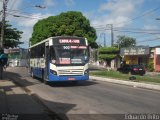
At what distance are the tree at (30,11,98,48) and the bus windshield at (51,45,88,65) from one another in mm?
42472

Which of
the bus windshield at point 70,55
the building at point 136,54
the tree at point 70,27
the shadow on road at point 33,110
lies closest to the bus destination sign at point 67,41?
the bus windshield at point 70,55

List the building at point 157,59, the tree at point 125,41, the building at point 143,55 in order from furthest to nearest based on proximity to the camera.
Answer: the tree at point 125,41 < the building at point 143,55 < the building at point 157,59

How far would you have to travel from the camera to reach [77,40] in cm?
2753

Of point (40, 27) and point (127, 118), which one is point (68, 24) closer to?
point (40, 27)

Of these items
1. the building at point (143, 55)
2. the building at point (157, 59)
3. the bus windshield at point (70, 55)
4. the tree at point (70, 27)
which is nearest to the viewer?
the bus windshield at point (70, 55)

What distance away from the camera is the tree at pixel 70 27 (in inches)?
2776

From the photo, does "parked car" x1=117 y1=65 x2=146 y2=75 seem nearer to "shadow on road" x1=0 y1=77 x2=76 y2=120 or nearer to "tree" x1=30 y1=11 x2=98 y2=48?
"tree" x1=30 y1=11 x2=98 y2=48

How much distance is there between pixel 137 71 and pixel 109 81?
21659 millimetres

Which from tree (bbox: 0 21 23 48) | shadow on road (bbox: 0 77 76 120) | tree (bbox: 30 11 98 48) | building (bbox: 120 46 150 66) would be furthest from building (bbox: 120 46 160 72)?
shadow on road (bbox: 0 77 76 120)

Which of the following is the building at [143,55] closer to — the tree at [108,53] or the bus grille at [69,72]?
the tree at [108,53]

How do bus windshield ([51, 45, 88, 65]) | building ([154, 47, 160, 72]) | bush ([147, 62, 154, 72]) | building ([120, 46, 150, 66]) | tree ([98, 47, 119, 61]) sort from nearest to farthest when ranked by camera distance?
bus windshield ([51, 45, 88, 65]) → building ([154, 47, 160, 72]) → bush ([147, 62, 154, 72]) → building ([120, 46, 150, 66]) → tree ([98, 47, 119, 61])

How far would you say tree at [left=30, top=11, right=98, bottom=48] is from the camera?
2776 inches

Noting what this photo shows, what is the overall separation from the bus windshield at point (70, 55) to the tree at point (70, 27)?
42.5 metres

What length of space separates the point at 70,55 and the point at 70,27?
44.1 m
